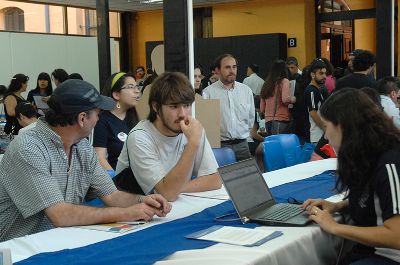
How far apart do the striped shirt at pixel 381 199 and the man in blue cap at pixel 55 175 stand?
76cm

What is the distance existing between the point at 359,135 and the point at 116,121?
6.89ft

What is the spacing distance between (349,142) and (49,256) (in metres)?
1.12

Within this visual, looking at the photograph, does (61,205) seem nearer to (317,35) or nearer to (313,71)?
(313,71)

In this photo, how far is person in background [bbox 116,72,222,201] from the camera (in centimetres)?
266

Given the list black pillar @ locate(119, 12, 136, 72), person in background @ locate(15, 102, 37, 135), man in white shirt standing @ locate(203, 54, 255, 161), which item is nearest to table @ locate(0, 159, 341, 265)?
man in white shirt standing @ locate(203, 54, 255, 161)

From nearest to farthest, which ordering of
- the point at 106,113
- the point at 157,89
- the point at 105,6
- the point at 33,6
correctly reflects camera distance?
the point at 157,89 < the point at 106,113 < the point at 105,6 < the point at 33,6

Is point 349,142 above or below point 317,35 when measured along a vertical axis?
below

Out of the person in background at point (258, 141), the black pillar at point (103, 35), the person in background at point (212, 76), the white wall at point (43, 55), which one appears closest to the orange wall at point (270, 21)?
the white wall at point (43, 55)

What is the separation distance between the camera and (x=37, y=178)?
2209 mm

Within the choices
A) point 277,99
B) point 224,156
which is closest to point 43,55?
point 277,99

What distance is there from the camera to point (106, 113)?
3875mm

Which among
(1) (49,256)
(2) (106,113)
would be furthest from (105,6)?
(1) (49,256)

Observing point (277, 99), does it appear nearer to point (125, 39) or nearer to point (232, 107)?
point (232, 107)

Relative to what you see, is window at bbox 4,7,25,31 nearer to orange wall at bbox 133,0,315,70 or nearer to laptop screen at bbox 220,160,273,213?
orange wall at bbox 133,0,315,70
